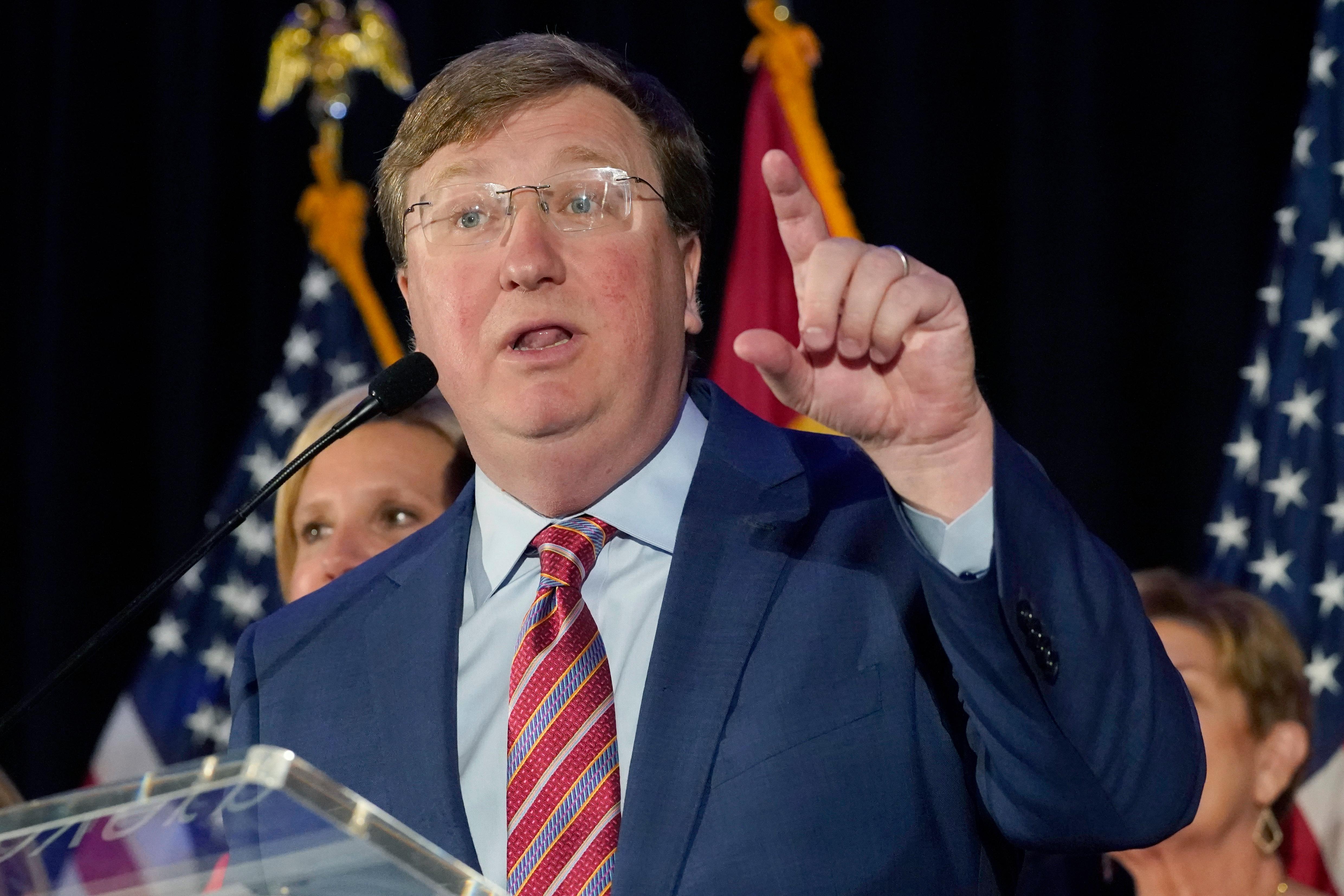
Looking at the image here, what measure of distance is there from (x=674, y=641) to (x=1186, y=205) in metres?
2.05

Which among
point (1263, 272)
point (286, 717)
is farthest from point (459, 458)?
point (1263, 272)

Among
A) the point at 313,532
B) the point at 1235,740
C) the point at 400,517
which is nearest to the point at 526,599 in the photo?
the point at 400,517

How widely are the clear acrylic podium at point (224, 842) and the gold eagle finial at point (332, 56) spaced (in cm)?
297

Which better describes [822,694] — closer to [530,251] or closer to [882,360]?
[882,360]

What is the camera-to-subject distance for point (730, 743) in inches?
52.3

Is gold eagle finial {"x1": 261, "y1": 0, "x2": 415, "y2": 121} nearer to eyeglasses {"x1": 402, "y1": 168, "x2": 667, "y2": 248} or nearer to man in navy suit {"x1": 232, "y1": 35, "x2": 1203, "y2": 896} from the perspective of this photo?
man in navy suit {"x1": 232, "y1": 35, "x2": 1203, "y2": 896}

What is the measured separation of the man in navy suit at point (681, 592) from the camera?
1.17 metres

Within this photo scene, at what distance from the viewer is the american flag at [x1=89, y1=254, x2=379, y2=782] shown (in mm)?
3660

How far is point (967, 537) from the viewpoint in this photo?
1.19 metres

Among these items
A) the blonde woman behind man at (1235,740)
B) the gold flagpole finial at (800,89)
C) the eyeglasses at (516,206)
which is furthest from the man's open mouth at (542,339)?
the gold flagpole finial at (800,89)

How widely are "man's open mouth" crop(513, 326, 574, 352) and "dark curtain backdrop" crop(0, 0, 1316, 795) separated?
1738 mm

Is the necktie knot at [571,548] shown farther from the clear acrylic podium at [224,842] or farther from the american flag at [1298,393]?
the american flag at [1298,393]

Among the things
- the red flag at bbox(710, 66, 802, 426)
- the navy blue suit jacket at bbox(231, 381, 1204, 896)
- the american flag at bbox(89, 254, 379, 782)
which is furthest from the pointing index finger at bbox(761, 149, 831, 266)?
the american flag at bbox(89, 254, 379, 782)

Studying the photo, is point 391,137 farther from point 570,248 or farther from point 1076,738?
point 1076,738
